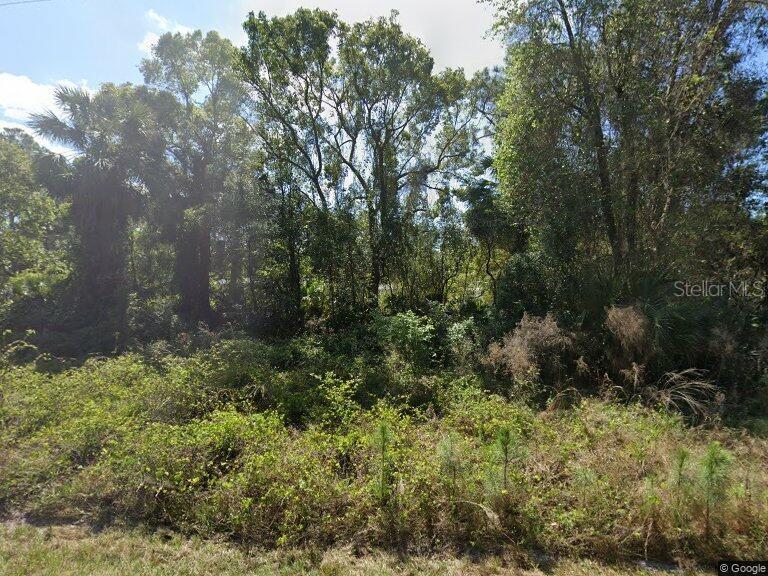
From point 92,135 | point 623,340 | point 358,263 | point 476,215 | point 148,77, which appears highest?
point 148,77

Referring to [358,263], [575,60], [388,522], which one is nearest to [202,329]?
[358,263]

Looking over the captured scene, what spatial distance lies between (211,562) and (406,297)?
34.7 feet

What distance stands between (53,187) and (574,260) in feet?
54.6

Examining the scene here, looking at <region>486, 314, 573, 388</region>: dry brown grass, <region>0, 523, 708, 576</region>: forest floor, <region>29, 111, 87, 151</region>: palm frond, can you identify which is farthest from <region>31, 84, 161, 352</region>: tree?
<region>486, 314, 573, 388</region>: dry brown grass

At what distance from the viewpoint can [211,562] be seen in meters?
3.36

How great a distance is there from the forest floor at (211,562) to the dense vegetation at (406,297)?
19cm

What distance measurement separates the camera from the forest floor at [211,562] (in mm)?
3178

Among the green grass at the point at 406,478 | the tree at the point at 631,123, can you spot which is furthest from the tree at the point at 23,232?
the tree at the point at 631,123

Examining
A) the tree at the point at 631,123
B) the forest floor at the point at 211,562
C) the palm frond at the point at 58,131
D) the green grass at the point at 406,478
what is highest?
the palm frond at the point at 58,131

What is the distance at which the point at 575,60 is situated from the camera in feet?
29.2

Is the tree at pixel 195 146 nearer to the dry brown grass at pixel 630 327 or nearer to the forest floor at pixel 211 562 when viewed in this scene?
the forest floor at pixel 211 562

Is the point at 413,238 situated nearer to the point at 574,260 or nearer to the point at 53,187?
the point at 574,260

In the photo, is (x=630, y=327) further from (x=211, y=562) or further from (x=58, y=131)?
(x=58, y=131)

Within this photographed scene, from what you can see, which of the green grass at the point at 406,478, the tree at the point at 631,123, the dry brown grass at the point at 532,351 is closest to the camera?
the green grass at the point at 406,478
